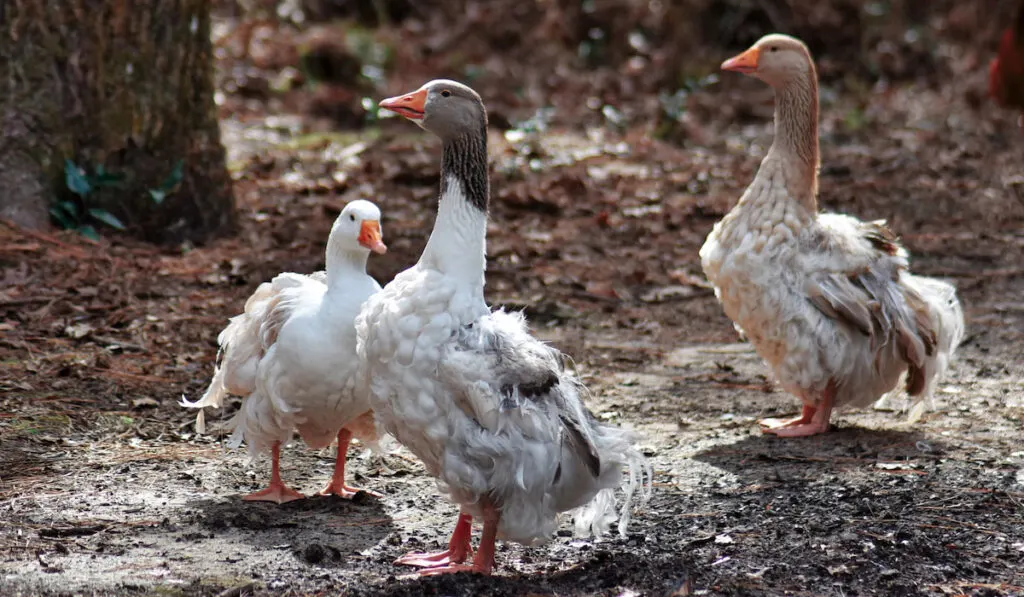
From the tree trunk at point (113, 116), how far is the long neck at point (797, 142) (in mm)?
3936

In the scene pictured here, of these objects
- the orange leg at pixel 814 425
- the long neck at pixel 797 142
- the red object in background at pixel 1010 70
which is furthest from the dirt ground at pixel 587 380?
the long neck at pixel 797 142

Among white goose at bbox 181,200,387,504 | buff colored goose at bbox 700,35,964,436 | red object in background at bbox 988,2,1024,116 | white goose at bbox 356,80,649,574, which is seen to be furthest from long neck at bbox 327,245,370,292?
red object in background at bbox 988,2,1024,116

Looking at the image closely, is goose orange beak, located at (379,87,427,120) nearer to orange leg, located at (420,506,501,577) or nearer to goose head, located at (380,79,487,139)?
goose head, located at (380,79,487,139)

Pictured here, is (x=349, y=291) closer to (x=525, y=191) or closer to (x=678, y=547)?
(x=678, y=547)

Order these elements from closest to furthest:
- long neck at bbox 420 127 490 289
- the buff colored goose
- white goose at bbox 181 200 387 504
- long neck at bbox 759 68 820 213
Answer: long neck at bbox 420 127 490 289 → white goose at bbox 181 200 387 504 → the buff colored goose → long neck at bbox 759 68 820 213

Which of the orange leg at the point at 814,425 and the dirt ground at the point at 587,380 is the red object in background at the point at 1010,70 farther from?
the orange leg at the point at 814,425

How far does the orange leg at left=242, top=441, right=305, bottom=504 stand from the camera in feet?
15.4

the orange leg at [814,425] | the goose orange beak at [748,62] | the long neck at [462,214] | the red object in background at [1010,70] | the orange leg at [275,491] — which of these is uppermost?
the red object in background at [1010,70]

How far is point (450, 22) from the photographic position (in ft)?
51.5

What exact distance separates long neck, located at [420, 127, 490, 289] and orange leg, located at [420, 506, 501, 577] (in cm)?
78

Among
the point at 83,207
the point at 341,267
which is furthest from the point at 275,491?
the point at 83,207

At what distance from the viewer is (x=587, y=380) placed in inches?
245

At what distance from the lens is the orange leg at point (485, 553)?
3.93 metres

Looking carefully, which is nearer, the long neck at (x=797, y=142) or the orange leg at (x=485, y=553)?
the orange leg at (x=485, y=553)
